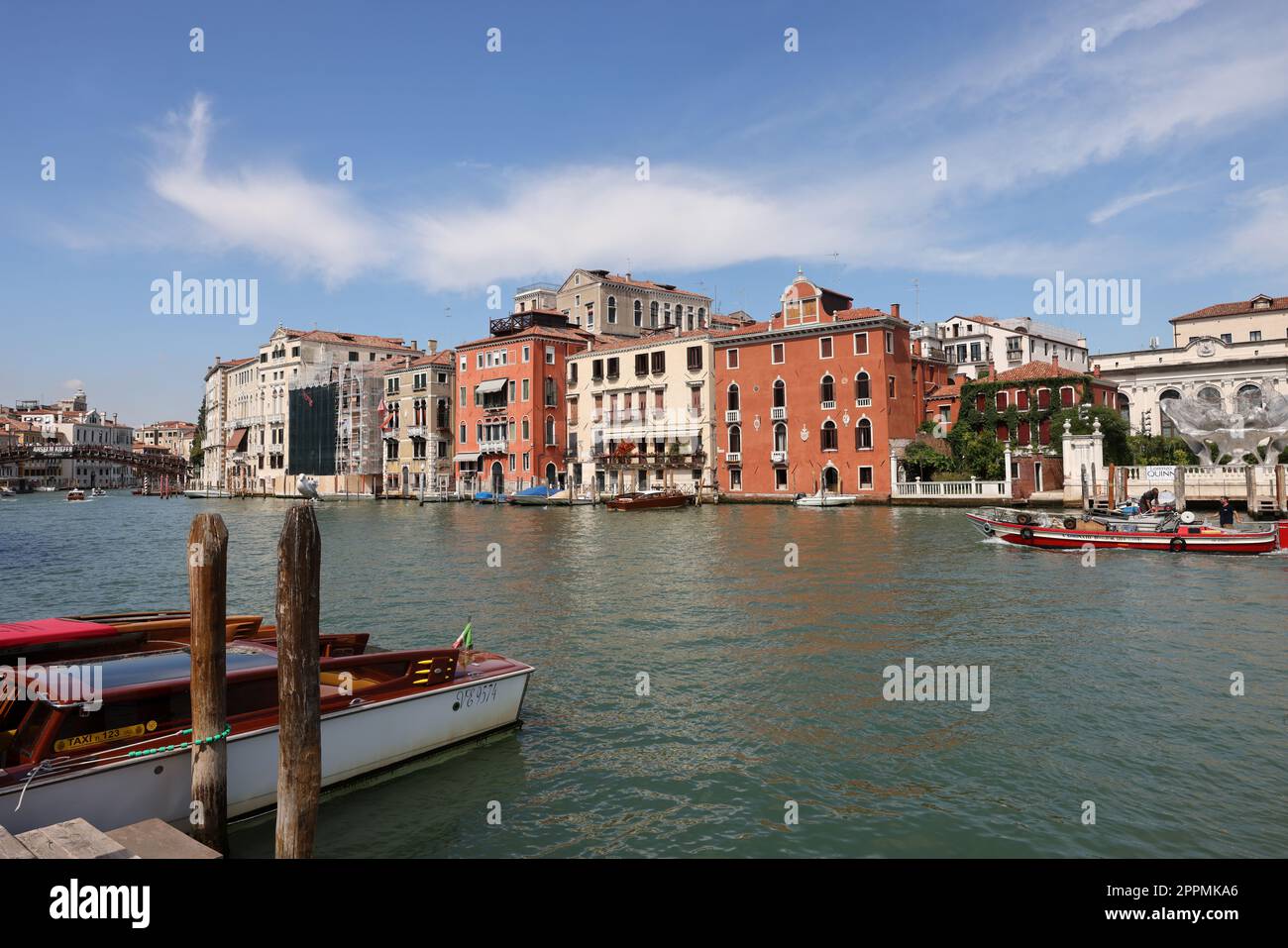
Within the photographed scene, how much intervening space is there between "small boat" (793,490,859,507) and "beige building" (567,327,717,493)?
884cm

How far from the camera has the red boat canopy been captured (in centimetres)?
691

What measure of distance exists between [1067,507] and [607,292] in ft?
122

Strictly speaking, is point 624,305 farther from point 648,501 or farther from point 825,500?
point 825,500

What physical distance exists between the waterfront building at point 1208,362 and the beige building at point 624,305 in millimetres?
28754

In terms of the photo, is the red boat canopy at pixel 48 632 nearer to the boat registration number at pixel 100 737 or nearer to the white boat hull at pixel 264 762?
the boat registration number at pixel 100 737

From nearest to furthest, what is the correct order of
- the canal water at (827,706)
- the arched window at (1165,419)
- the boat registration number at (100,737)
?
the boat registration number at (100,737)
the canal water at (827,706)
the arched window at (1165,419)

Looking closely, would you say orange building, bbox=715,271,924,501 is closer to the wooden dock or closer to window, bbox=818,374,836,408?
window, bbox=818,374,836,408

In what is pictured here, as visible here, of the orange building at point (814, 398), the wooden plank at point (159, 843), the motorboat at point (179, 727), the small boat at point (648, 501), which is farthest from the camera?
the small boat at point (648, 501)

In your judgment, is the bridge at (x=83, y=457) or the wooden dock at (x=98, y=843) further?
the bridge at (x=83, y=457)

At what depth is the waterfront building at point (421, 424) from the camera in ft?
214

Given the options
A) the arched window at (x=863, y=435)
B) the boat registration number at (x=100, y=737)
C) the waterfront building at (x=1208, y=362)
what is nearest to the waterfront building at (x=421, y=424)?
the arched window at (x=863, y=435)
